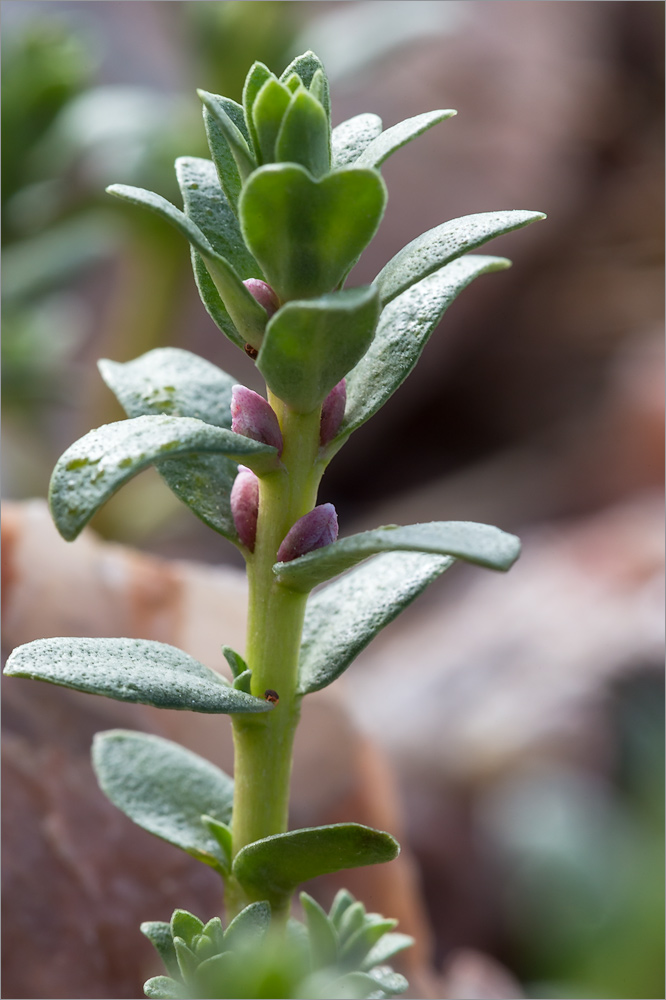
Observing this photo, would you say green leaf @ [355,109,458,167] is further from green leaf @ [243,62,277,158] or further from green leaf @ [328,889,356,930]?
green leaf @ [328,889,356,930]

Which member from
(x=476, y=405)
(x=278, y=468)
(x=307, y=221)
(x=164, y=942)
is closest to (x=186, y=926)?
(x=164, y=942)

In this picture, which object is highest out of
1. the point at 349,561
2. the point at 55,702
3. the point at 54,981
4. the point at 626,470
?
the point at 626,470

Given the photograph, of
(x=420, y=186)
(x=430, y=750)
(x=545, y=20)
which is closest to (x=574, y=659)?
→ (x=430, y=750)

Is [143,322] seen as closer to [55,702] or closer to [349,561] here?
[55,702]

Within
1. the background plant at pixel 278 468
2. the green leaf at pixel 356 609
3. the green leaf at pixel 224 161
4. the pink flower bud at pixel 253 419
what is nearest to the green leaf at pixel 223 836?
the background plant at pixel 278 468

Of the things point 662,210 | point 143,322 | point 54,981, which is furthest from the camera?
point 662,210

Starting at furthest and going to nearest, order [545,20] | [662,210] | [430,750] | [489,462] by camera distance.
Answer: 1. [545,20]
2. [662,210]
3. [489,462]
4. [430,750]

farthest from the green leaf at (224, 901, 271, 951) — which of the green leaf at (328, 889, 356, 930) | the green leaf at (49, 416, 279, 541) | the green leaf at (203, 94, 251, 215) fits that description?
the green leaf at (203, 94, 251, 215)

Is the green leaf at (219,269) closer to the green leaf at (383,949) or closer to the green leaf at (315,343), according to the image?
the green leaf at (315,343)
